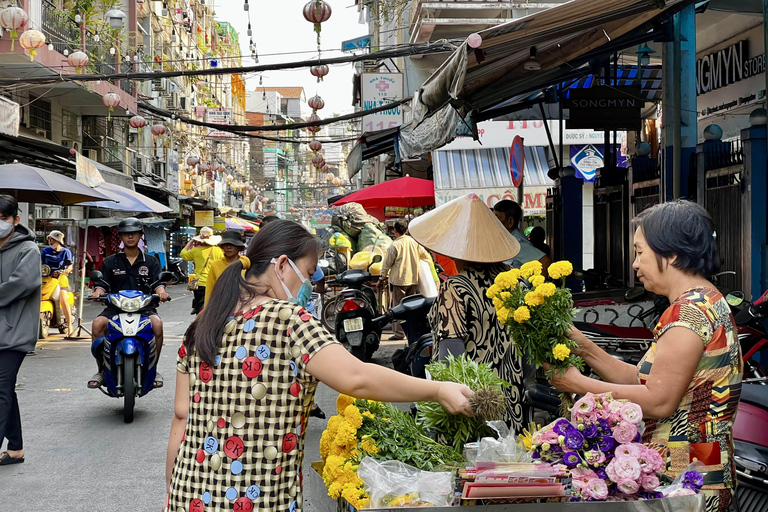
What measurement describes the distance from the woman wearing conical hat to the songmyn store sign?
22.4 feet

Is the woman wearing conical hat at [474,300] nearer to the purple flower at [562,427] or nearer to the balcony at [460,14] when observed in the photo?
the purple flower at [562,427]

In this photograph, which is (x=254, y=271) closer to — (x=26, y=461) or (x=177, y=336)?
(x=26, y=461)

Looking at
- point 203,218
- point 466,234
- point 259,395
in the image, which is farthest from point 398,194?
point 203,218

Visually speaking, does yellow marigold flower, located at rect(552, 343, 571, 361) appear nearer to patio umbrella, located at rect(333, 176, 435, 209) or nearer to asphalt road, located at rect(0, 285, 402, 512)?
asphalt road, located at rect(0, 285, 402, 512)

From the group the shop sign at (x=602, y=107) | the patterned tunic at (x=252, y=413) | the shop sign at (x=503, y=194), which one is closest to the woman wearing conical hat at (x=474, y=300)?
the patterned tunic at (x=252, y=413)

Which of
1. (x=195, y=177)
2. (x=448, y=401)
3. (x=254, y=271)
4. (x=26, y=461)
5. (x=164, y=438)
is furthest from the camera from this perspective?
(x=195, y=177)

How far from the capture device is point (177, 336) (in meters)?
14.7

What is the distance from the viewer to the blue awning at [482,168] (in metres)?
15.4

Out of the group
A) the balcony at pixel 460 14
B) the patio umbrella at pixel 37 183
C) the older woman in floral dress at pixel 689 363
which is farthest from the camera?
the balcony at pixel 460 14

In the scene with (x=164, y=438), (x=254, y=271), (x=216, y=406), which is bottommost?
(x=164, y=438)

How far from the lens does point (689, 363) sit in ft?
8.27

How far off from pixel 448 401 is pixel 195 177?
55317mm

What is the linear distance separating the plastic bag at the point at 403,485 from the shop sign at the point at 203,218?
146 feet

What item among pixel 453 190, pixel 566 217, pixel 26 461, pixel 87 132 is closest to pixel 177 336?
pixel 453 190
